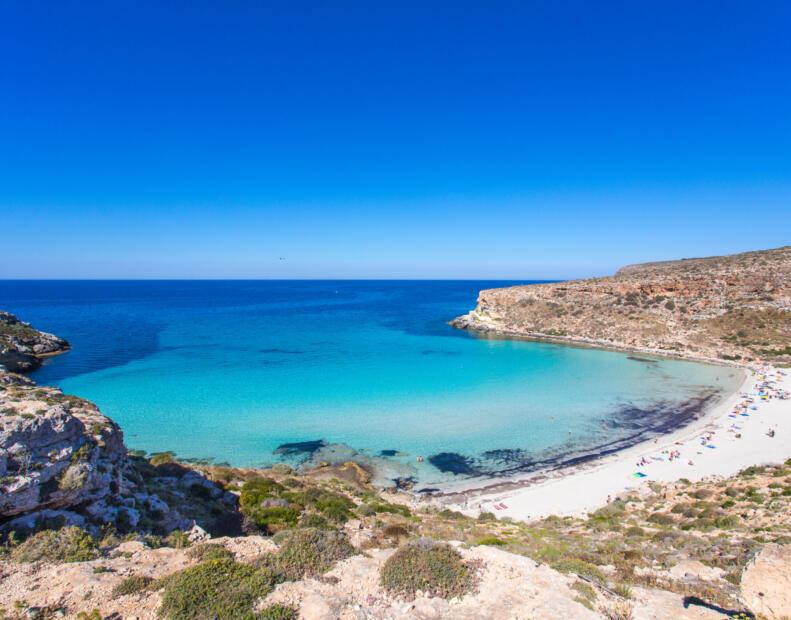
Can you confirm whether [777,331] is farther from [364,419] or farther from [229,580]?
[229,580]

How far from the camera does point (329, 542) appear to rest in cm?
956

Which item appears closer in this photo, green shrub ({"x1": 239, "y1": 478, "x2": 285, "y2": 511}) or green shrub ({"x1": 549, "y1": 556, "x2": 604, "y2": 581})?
green shrub ({"x1": 549, "y1": 556, "x2": 604, "y2": 581})

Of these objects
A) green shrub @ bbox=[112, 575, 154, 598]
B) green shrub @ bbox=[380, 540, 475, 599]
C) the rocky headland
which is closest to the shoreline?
the rocky headland

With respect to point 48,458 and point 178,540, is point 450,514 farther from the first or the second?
point 48,458

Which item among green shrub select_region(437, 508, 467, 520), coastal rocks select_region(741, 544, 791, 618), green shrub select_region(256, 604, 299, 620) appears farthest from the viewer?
green shrub select_region(437, 508, 467, 520)

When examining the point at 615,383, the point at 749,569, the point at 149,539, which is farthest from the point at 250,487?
the point at 615,383

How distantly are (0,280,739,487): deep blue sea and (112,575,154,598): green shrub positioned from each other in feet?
49.9

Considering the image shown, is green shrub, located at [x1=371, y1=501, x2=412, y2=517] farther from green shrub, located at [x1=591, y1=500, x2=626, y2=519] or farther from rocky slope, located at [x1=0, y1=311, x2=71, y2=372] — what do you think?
rocky slope, located at [x1=0, y1=311, x2=71, y2=372]

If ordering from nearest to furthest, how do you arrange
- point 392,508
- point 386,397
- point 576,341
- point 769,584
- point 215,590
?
point 769,584 < point 215,590 < point 392,508 < point 386,397 < point 576,341

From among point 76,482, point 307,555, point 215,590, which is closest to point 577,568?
point 307,555

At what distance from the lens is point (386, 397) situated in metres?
34.4

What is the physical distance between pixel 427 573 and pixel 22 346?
2407 inches

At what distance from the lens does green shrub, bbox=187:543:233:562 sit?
8773mm

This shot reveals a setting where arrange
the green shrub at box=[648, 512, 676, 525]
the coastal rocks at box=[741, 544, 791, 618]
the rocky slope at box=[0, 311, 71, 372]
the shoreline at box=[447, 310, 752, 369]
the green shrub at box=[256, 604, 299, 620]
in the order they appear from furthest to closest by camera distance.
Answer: the shoreline at box=[447, 310, 752, 369]
the rocky slope at box=[0, 311, 71, 372]
the green shrub at box=[648, 512, 676, 525]
the green shrub at box=[256, 604, 299, 620]
the coastal rocks at box=[741, 544, 791, 618]
